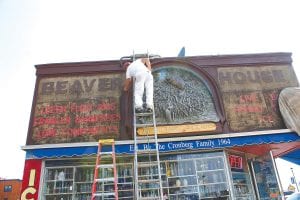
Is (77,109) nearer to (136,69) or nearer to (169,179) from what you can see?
(136,69)

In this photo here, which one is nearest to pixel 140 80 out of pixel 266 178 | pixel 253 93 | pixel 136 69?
pixel 136 69

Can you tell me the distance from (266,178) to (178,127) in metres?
4.03

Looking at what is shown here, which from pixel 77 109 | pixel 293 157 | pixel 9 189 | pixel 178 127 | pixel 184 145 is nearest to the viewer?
pixel 184 145

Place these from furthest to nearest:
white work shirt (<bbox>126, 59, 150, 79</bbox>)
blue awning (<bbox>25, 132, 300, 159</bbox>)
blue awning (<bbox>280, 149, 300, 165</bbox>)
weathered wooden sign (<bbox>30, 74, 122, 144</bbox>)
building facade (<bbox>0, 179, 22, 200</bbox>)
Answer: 1. building facade (<bbox>0, 179, 22, 200</bbox>)
2. blue awning (<bbox>280, 149, 300, 165</bbox>)
3. weathered wooden sign (<bbox>30, 74, 122, 144</bbox>)
4. blue awning (<bbox>25, 132, 300, 159</bbox>)
5. white work shirt (<bbox>126, 59, 150, 79</bbox>)

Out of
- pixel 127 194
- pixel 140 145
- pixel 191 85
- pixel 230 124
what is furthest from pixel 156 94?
pixel 127 194

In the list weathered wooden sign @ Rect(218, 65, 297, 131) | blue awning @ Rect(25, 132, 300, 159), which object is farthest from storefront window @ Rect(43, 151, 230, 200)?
weathered wooden sign @ Rect(218, 65, 297, 131)

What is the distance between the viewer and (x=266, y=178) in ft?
30.9

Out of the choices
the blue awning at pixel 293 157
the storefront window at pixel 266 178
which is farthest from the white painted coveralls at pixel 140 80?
the blue awning at pixel 293 157

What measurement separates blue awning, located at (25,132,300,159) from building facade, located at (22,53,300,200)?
3cm

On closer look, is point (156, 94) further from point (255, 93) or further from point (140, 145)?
point (255, 93)

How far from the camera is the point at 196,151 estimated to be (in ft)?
27.8

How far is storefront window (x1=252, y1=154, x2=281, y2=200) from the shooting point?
9.12 metres

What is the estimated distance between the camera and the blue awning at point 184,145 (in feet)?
25.7

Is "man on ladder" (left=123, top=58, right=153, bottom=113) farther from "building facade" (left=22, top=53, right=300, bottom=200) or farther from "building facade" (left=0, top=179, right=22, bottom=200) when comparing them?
"building facade" (left=0, top=179, right=22, bottom=200)
